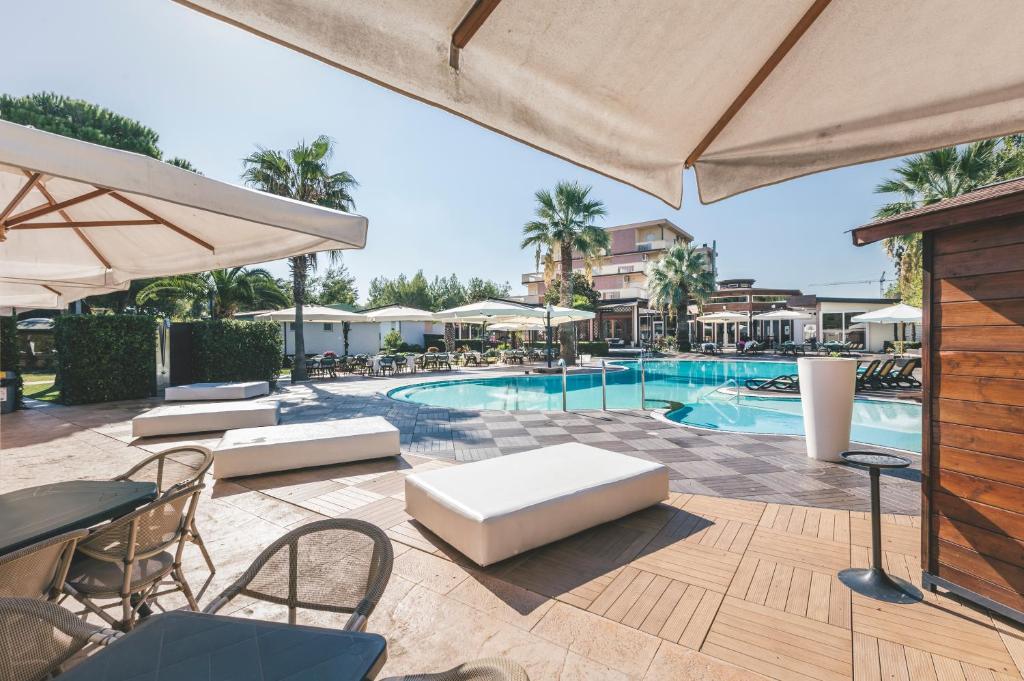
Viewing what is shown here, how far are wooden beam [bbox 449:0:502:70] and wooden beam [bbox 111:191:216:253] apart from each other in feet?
8.65

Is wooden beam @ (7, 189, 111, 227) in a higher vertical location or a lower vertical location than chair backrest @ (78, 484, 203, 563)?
higher

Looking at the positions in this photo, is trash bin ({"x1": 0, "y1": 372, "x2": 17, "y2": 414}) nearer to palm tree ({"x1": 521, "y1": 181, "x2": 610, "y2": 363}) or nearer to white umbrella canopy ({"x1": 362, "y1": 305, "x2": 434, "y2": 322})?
white umbrella canopy ({"x1": 362, "y1": 305, "x2": 434, "y2": 322})

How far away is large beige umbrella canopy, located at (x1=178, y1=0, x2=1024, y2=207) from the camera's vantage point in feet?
3.90

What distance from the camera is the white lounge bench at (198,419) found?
6.10 m

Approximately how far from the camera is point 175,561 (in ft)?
7.10

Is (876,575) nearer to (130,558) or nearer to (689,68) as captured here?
(689,68)

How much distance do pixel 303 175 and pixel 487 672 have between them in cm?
1484

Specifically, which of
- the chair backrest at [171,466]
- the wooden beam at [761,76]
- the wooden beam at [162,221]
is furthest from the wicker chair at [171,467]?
the wooden beam at [761,76]

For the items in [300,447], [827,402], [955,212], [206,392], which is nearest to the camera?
[955,212]

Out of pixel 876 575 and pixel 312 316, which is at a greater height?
pixel 312 316

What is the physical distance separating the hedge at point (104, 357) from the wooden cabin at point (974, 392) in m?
12.9

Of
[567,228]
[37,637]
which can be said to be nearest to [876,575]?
[37,637]

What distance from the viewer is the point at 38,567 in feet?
5.34

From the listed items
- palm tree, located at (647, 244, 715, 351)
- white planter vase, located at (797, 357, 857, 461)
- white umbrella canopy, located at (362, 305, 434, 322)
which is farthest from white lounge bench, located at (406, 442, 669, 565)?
palm tree, located at (647, 244, 715, 351)
